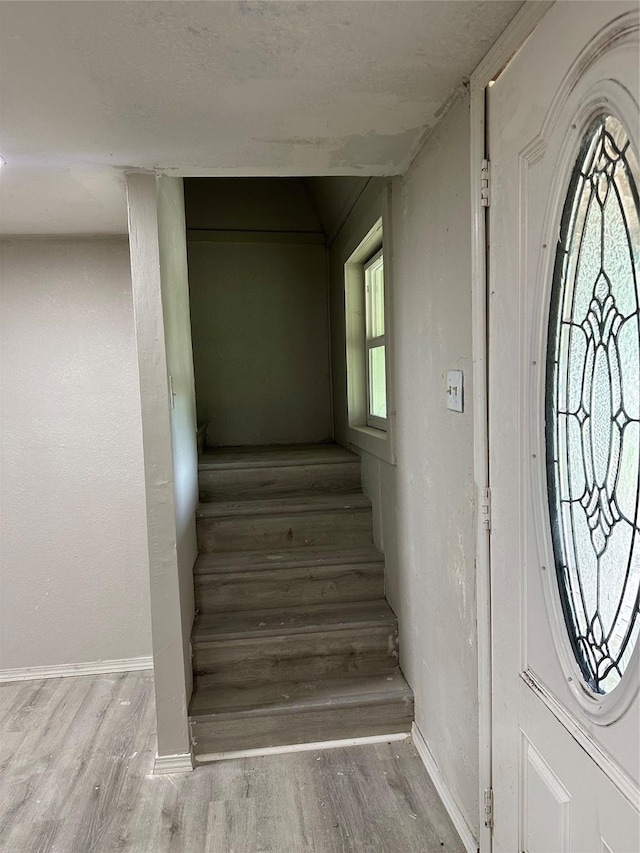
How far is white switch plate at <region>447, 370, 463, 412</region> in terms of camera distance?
1403mm

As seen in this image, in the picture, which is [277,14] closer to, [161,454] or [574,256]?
[574,256]

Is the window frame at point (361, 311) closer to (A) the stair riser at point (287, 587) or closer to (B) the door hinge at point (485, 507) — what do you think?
(A) the stair riser at point (287, 587)

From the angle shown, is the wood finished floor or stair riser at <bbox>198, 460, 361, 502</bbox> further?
stair riser at <bbox>198, 460, 361, 502</bbox>

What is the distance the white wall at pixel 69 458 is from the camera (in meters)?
2.48

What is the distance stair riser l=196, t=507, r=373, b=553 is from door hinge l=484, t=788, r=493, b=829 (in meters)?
1.23

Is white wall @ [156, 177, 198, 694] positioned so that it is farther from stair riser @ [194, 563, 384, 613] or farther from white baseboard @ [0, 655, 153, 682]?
white baseboard @ [0, 655, 153, 682]

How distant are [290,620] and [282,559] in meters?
0.28

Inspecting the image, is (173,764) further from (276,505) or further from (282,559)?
(276,505)

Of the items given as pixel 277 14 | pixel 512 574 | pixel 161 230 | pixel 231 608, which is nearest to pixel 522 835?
pixel 512 574

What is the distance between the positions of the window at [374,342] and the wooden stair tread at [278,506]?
47 centimetres

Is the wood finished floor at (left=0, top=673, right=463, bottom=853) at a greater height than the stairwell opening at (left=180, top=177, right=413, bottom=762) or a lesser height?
lesser

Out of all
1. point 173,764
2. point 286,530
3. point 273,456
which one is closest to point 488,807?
point 173,764

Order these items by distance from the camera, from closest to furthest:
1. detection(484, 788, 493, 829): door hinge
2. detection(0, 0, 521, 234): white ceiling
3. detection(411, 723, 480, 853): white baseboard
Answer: detection(0, 0, 521, 234): white ceiling → detection(484, 788, 493, 829): door hinge → detection(411, 723, 480, 853): white baseboard

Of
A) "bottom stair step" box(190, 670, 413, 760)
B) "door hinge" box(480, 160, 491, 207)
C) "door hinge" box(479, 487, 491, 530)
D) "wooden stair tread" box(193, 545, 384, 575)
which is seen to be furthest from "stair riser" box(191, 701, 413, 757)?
"door hinge" box(480, 160, 491, 207)
